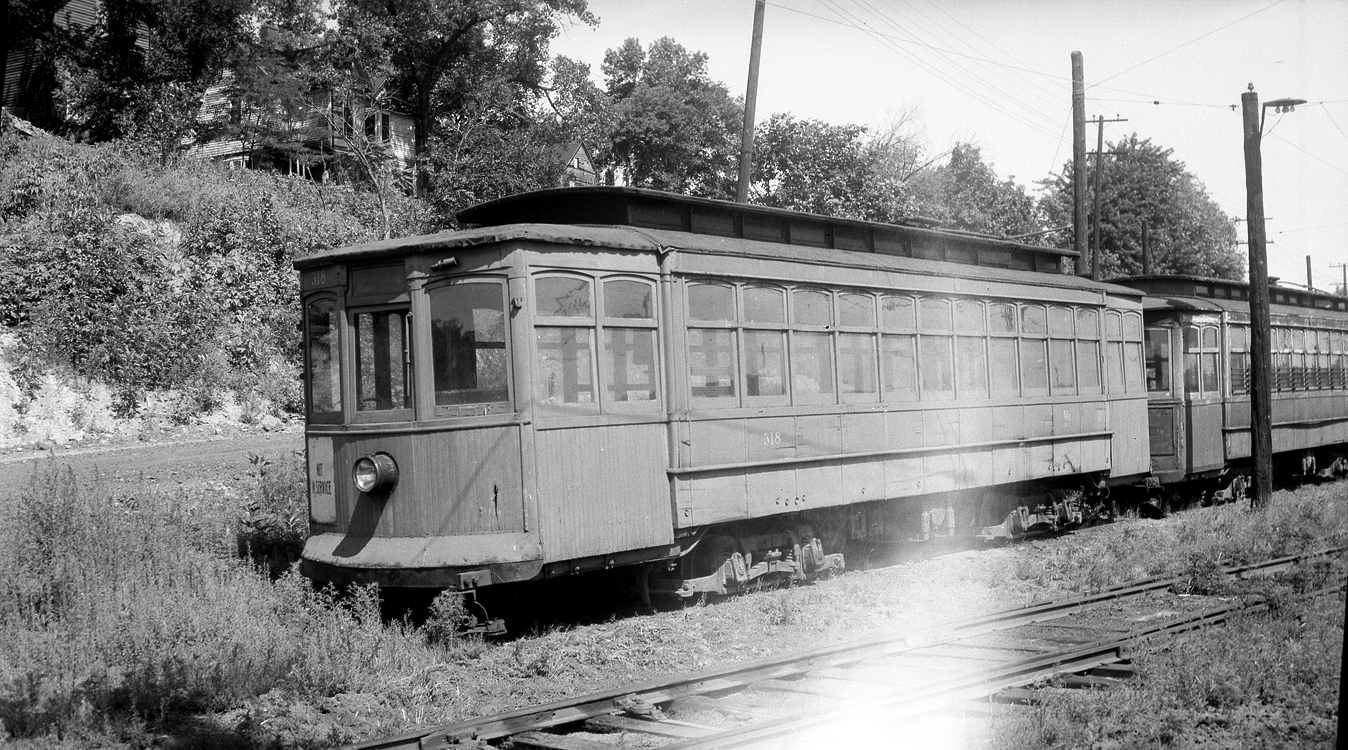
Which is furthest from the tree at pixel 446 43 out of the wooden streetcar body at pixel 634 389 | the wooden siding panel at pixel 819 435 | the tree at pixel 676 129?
the wooden siding panel at pixel 819 435

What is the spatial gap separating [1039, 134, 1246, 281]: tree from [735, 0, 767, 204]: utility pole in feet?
122

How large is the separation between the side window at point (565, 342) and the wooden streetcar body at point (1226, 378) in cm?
1132

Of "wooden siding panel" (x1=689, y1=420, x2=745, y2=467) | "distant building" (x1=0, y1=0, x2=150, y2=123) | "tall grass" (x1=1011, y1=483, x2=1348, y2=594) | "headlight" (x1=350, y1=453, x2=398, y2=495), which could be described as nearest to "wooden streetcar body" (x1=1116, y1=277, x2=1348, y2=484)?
"tall grass" (x1=1011, y1=483, x2=1348, y2=594)

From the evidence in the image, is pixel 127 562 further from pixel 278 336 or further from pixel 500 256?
A: pixel 278 336

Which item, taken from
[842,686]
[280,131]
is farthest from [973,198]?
[842,686]

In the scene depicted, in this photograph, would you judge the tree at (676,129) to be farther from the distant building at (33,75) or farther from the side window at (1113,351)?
the side window at (1113,351)

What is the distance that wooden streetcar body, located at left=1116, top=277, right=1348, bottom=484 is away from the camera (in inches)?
672

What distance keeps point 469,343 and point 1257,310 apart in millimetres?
13298

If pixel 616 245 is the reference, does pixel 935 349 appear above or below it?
below

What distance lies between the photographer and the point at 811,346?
10695mm

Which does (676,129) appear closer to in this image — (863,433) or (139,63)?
(139,63)

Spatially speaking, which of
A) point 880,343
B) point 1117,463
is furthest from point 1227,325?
point 880,343

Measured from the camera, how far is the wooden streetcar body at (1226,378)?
1706 centimetres

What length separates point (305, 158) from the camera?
106 ft
